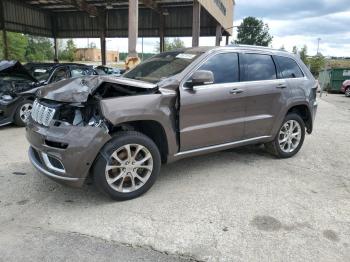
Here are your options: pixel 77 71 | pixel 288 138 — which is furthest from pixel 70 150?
pixel 77 71

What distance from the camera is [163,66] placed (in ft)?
15.6

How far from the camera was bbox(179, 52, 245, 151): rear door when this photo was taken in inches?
167

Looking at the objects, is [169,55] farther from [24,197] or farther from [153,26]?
[153,26]

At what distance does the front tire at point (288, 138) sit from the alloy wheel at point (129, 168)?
2.58 m

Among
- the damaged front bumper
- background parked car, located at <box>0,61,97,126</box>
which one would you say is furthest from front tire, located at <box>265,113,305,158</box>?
background parked car, located at <box>0,61,97,126</box>

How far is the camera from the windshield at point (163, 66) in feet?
14.6

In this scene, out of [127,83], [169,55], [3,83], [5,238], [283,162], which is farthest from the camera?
[3,83]

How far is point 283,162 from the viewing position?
5551mm

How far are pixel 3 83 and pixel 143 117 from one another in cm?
557

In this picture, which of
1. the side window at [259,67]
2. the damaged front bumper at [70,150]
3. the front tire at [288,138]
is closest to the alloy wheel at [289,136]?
the front tire at [288,138]

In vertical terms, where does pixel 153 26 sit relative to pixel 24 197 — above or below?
above

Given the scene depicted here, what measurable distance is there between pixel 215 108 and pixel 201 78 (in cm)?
58


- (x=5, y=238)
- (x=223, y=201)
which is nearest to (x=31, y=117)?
(x=5, y=238)

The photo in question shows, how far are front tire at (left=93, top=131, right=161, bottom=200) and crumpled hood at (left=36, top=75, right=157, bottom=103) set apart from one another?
0.57 metres
